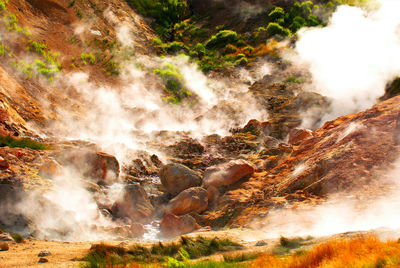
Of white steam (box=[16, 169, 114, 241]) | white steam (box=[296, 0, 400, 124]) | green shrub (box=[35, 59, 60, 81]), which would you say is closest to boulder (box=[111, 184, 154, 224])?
white steam (box=[16, 169, 114, 241])

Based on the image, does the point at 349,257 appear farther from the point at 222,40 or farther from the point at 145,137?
the point at 222,40

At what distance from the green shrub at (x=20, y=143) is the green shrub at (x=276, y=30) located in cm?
1760

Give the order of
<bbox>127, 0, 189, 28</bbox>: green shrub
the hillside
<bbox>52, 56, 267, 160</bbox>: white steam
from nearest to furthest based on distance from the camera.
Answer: the hillside, <bbox>52, 56, 267, 160</bbox>: white steam, <bbox>127, 0, 189, 28</bbox>: green shrub

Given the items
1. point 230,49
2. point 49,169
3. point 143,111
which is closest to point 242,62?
point 230,49

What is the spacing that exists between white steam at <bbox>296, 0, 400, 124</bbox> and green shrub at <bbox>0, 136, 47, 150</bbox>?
972 centimetres

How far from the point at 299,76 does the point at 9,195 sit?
600 inches

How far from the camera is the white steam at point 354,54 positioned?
13.6 m

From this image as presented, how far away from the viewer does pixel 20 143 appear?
29.7 ft

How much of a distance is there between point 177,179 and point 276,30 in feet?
55.7

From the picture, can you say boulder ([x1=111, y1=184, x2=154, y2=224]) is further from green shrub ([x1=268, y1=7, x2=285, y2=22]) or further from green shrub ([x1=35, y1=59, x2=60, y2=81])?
green shrub ([x1=268, y1=7, x2=285, y2=22])

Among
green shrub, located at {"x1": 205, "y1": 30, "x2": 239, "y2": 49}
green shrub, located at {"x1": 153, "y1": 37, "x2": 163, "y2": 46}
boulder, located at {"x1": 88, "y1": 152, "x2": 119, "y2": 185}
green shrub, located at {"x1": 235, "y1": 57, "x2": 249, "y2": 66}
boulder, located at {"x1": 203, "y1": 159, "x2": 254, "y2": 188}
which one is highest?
green shrub, located at {"x1": 205, "y1": 30, "x2": 239, "y2": 49}

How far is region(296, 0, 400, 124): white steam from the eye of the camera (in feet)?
44.5

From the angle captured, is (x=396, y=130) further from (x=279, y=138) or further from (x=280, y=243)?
(x=279, y=138)

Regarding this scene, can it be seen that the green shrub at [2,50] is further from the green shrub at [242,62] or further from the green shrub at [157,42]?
the green shrub at [242,62]
